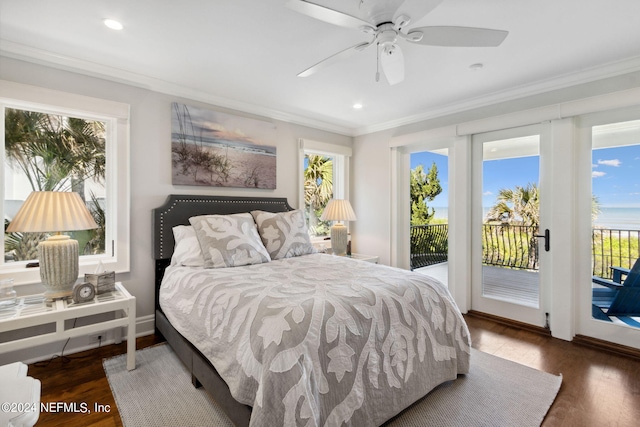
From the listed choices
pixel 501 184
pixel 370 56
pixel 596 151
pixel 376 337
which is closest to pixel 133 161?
pixel 370 56

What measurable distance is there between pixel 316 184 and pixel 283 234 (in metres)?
1.64

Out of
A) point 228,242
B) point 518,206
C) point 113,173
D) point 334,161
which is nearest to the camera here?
point 228,242

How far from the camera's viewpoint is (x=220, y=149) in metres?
3.33

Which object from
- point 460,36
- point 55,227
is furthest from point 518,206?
point 55,227

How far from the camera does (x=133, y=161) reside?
2.81 meters

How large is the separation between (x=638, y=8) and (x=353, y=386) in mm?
2805

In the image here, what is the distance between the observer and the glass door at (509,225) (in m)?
3.11

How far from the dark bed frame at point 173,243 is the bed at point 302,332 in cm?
1

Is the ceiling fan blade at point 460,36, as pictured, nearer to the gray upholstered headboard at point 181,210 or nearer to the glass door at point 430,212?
the glass door at point 430,212

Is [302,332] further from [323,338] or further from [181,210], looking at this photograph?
[181,210]

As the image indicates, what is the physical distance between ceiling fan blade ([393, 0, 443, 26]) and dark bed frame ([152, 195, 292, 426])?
212cm

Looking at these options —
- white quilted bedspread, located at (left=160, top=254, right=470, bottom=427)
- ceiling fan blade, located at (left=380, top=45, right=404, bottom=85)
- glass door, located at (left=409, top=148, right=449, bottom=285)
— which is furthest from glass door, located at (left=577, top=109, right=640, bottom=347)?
ceiling fan blade, located at (left=380, top=45, right=404, bottom=85)

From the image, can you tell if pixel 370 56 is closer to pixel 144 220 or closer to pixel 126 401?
pixel 144 220

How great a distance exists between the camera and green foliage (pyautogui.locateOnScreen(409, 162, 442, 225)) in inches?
159
